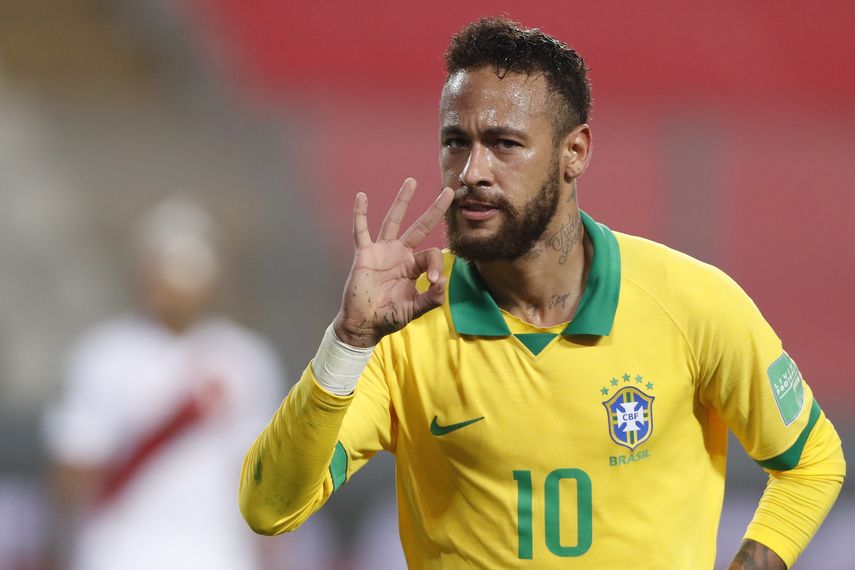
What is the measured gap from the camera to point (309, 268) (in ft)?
18.0

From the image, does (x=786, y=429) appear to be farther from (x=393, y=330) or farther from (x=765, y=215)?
→ (x=765, y=215)

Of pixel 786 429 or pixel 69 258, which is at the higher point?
pixel 69 258

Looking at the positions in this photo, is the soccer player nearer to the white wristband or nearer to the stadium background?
the white wristband

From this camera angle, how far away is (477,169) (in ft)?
7.31

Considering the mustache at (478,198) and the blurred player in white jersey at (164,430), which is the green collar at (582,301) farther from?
the blurred player in white jersey at (164,430)

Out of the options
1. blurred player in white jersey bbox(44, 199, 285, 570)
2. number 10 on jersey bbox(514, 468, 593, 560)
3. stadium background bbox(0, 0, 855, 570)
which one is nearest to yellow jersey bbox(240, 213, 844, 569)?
number 10 on jersey bbox(514, 468, 593, 560)

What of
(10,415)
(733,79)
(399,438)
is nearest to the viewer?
(399,438)

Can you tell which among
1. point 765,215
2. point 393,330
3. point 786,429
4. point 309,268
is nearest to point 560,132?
point 393,330

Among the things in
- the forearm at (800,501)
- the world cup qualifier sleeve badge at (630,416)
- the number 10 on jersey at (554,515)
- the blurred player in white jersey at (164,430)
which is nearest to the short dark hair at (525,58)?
the world cup qualifier sleeve badge at (630,416)

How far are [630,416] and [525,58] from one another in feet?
2.23

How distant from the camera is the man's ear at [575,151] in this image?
7.86 ft

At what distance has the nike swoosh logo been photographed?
7.43ft

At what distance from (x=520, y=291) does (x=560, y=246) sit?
11 cm

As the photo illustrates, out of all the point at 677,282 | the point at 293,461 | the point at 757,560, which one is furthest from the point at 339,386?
the point at 757,560
